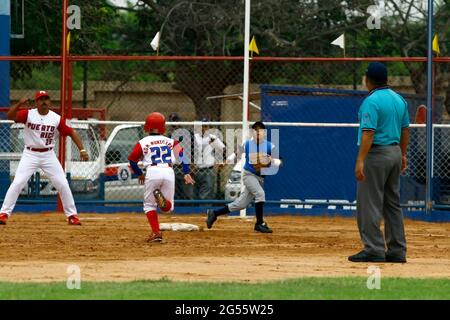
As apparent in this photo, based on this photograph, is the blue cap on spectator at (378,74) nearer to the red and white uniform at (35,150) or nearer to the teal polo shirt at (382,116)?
the teal polo shirt at (382,116)

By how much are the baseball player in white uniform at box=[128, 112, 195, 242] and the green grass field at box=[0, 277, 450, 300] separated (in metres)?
4.54

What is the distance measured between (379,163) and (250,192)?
18.8 ft

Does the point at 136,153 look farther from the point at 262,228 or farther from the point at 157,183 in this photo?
the point at 262,228

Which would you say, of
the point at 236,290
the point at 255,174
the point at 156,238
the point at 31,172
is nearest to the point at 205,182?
the point at 255,174

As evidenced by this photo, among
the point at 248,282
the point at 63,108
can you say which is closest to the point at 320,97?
the point at 63,108

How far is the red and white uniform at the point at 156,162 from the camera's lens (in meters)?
15.8

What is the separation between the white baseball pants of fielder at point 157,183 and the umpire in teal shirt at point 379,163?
3441mm

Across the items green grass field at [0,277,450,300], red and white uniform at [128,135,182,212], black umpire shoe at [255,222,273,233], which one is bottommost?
black umpire shoe at [255,222,273,233]

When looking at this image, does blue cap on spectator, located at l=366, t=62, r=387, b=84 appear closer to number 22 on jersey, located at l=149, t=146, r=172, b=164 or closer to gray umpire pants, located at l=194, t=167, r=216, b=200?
number 22 on jersey, located at l=149, t=146, r=172, b=164

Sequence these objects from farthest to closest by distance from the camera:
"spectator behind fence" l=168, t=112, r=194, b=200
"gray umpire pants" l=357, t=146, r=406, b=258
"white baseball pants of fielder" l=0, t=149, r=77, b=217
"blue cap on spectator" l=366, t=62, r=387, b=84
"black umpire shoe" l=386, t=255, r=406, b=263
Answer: "spectator behind fence" l=168, t=112, r=194, b=200, "white baseball pants of fielder" l=0, t=149, r=77, b=217, "black umpire shoe" l=386, t=255, r=406, b=263, "blue cap on spectator" l=366, t=62, r=387, b=84, "gray umpire pants" l=357, t=146, r=406, b=258

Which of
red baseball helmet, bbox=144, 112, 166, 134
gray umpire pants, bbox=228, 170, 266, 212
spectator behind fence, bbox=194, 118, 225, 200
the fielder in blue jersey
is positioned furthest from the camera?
spectator behind fence, bbox=194, 118, 225, 200

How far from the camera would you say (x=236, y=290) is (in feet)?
34.4

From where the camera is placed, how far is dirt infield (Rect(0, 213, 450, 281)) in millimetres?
12433

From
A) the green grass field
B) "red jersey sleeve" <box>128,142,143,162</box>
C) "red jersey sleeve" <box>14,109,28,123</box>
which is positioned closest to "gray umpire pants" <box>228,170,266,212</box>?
"red jersey sleeve" <box>128,142,143,162</box>
